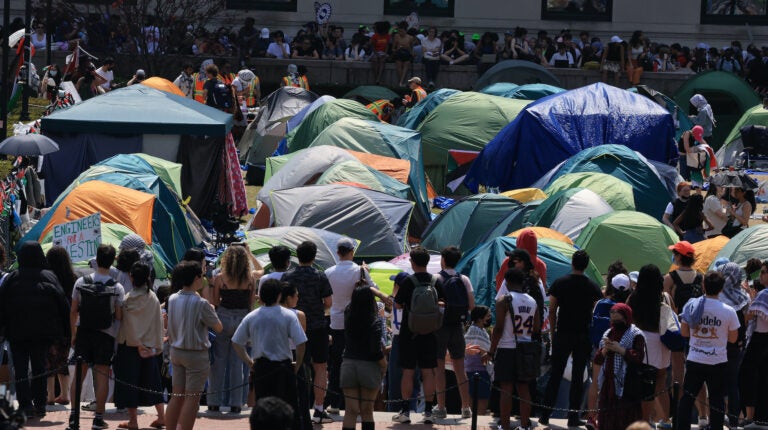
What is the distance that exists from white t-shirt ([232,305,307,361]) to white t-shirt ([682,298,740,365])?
3.06 meters

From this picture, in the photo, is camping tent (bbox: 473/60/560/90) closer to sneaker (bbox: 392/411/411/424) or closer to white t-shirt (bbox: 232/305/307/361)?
sneaker (bbox: 392/411/411/424)

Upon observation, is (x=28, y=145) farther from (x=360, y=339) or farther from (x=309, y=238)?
(x=360, y=339)

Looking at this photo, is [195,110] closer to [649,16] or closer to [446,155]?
[446,155]

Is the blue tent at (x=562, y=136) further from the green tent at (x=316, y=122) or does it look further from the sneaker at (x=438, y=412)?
the sneaker at (x=438, y=412)

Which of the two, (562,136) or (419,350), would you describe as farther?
(562,136)

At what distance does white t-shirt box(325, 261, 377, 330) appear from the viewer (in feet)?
38.4

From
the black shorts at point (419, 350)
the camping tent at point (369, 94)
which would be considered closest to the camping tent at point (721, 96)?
the camping tent at point (369, 94)

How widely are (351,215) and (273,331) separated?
9602 mm

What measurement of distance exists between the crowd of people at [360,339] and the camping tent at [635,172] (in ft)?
34.9

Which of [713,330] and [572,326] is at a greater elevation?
[713,330]

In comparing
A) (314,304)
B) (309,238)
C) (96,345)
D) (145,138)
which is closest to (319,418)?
(314,304)

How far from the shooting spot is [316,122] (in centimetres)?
2650

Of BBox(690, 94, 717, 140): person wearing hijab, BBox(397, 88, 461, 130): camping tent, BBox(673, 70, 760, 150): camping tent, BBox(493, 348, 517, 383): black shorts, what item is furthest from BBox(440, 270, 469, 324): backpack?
BBox(673, 70, 760, 150): camping tent

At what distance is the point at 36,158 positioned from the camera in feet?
72.2
